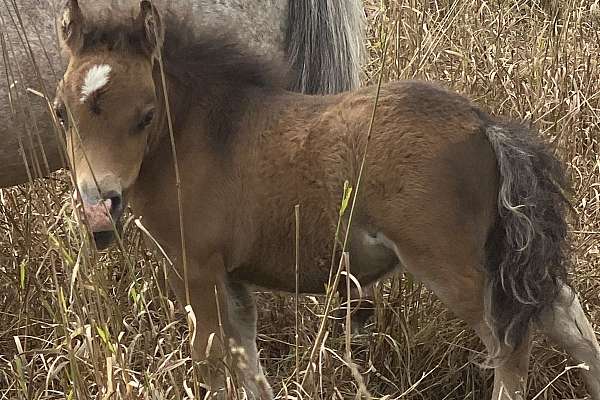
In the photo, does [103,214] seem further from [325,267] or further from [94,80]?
[325,267]

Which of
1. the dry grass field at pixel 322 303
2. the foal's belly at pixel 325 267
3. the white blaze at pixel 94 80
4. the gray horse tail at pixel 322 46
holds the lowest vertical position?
the dry grass field at pixel 322 303

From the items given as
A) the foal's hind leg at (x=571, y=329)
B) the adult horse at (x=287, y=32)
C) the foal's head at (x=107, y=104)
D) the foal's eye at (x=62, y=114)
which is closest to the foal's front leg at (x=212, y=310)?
the foal's head at (x=107, y=104)

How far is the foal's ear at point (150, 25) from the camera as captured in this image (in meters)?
2.28

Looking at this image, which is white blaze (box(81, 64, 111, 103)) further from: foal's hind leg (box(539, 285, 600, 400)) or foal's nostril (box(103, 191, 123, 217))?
foal's hind leg (box(539, 285, 600, 400))

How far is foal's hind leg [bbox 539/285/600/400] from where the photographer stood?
2623mm

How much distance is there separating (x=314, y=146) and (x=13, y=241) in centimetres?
138

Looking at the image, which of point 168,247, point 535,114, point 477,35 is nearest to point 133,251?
point 168,247

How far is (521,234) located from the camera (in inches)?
91.0

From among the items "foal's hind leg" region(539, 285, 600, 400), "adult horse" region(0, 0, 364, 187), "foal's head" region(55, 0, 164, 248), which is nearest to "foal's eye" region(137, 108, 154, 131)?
"foal's head" region(55, 0, 164, 248)

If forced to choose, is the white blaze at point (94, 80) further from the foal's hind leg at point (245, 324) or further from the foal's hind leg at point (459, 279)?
the foal's hind leg at point (459, 279)

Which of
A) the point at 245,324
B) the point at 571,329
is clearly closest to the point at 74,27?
the point at 245,324

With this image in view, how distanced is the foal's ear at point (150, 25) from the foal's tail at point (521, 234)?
2.49 ft

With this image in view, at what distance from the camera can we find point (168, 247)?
2.49 metres

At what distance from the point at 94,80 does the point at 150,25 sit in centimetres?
19
